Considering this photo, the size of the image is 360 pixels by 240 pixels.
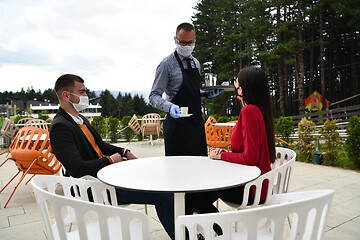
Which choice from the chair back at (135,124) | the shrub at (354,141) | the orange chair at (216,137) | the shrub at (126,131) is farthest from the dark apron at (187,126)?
→ the shrub at (126,131)

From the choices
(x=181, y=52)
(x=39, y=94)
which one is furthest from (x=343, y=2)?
(x=39, y=94)

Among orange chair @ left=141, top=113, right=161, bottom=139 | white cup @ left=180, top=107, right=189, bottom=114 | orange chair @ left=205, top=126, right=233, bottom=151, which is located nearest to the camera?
white cup @ left=180, top=107, right=189, bottom=114

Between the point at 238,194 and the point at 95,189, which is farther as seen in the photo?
the point at 238,194

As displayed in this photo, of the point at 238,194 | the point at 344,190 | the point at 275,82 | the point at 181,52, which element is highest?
the point at 275,82

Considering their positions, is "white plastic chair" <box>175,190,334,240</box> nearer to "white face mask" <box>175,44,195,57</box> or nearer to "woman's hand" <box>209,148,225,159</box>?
"woman's hand" <box>209,148,225,159</box>

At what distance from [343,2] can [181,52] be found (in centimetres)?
1502

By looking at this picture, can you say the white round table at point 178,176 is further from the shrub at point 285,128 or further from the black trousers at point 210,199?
the shrub at point 285,128

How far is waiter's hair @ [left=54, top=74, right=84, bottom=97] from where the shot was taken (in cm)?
227

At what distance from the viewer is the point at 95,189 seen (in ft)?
5.18

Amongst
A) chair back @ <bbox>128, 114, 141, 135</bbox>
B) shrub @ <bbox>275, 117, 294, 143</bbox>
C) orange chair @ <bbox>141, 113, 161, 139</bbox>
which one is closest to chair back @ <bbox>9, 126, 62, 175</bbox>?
orange chair @ <bbox>141, 113, 161, 139</bbox>

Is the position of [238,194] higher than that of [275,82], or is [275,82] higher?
[275,82]

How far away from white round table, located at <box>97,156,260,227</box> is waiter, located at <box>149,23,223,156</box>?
34 centimetres

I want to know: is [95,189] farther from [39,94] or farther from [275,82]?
[39,94]

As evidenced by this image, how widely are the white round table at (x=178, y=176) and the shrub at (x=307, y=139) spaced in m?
Answer: 4.44
